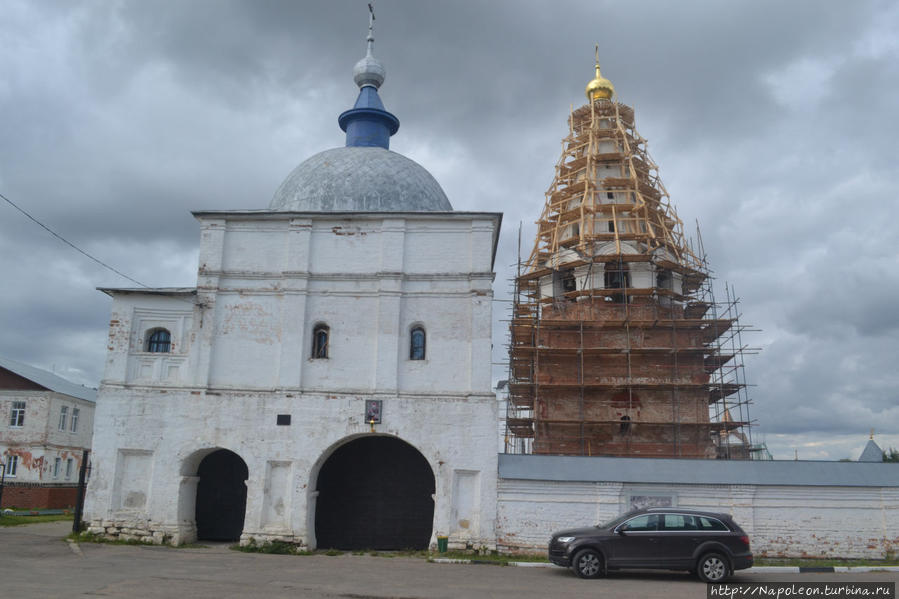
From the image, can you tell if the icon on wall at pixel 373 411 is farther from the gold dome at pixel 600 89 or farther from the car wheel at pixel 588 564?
the gold dome at pixel 600 89

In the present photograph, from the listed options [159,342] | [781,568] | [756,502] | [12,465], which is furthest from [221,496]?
[12,465]

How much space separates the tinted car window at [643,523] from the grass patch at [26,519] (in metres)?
18.3

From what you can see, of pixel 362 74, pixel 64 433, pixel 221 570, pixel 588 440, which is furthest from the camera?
pixel 64 433

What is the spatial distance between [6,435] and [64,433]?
223 centimetres

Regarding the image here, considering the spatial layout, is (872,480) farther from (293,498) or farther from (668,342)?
(293,498)

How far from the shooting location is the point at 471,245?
55.1 feet

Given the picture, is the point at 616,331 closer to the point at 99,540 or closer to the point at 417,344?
the point at 417,344

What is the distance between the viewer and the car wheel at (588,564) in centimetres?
1216

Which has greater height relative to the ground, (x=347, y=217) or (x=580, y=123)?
(x=580, y=123)

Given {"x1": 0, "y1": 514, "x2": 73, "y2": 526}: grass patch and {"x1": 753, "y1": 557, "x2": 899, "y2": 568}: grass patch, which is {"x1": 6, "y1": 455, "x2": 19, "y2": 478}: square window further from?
{"x1": 753, "y1": 557, "x2": 899, "y2": 568}: grass patch

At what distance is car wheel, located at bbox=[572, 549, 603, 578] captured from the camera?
12.2 metres

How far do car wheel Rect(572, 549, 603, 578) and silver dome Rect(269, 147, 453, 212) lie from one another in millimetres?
9886

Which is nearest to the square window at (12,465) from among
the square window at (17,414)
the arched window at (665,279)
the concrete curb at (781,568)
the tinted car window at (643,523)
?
the square window at (17,414)

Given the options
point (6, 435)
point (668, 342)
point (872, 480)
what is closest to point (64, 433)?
point (6, 435)
